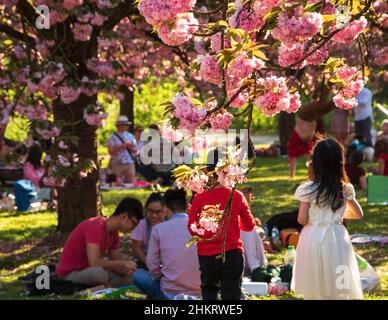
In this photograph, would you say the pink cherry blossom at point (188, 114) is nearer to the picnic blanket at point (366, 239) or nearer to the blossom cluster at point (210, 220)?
the blossom cluster at point (210, 220)

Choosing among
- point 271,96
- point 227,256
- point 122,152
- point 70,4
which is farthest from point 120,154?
point 271,96

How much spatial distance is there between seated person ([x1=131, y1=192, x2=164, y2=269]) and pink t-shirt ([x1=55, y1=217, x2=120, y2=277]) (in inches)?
13.2

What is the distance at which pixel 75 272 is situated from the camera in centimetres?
796

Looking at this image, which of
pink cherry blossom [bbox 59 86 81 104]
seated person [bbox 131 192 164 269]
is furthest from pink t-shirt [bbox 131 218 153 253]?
pink cherry blossom [bbox 59 86 81 104]

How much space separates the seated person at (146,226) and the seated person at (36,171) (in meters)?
6.19

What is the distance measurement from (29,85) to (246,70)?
5.53 metres

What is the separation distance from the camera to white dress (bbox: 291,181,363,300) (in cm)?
682

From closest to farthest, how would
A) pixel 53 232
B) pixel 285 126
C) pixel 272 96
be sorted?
1. pixel 272 96
2. pixel 53 232
3. pixel 285 126

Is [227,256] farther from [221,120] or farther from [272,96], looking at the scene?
[272,96]

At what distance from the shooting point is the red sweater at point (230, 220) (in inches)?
246

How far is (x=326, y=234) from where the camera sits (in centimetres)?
683

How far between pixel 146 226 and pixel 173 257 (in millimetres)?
1208

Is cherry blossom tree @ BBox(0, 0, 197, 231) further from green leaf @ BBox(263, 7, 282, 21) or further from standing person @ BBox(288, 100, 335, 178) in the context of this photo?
standing person @ BBox(288, 100, 335, 178)

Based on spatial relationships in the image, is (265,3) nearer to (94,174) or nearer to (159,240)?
(159,240)
